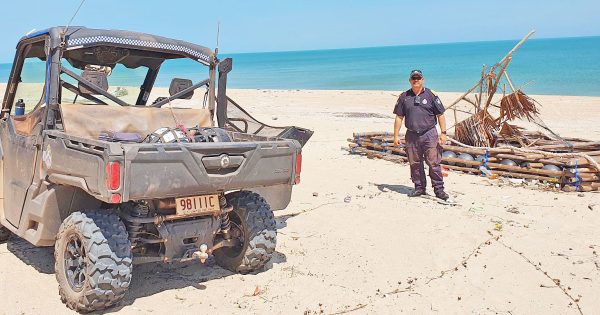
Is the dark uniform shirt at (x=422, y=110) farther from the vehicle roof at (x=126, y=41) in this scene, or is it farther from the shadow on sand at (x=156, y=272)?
the vehicle roof at (x=126, y=41)

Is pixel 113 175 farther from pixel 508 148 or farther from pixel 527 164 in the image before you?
pixel 508 148

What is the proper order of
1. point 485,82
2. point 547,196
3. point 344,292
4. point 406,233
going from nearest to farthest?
point 344,292, point 406,233, point 547,196, point 485,82

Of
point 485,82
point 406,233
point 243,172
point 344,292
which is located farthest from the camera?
point 485,82

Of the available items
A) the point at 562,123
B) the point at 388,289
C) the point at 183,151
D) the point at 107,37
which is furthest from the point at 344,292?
the point at 562,123

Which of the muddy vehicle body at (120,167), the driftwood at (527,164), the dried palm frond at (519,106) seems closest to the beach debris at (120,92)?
the muddy vehicle body at (120,167)

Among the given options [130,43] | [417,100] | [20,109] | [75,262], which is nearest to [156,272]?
[75,262]

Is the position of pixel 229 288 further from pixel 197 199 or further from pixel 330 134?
pixel 330 134

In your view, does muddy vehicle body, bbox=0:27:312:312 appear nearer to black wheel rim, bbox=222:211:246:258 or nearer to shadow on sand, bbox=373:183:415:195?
black wheel rim, bbox=222:211:246:258

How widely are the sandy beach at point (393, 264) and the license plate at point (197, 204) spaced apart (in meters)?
0.72

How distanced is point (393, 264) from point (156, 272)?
7.21 feet

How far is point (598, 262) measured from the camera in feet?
19.3

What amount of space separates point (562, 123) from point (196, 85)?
1606 cm

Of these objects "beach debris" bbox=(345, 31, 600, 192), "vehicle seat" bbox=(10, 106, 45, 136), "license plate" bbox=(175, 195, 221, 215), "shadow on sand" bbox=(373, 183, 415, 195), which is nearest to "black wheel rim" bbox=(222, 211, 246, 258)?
"license plate" bbox=(175, 195, 221, 215)

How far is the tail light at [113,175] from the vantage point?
13.1 feet
